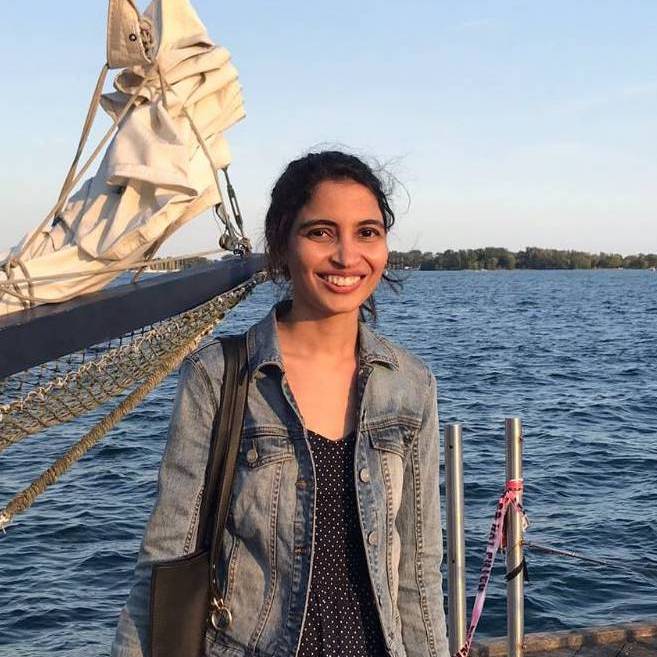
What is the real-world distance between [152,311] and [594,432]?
15994 mm

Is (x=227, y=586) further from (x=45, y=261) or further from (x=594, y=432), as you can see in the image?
(x=594, y=432)

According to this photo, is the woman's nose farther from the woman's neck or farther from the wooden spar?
the wooden spar

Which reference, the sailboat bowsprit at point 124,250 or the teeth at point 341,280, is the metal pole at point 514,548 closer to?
the sailboat bowsprit at point 124,250

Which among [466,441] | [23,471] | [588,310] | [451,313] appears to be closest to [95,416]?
[23,471]

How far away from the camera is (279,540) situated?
1936mm

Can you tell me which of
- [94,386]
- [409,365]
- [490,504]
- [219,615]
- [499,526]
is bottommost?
[490,504]

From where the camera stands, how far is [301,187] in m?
2.08

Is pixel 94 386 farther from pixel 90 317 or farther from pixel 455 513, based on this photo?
pixel 455 513

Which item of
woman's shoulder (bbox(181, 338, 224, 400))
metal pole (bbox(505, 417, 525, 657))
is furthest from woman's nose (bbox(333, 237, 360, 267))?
metal pole (bbox(505, 417, 525, 657))

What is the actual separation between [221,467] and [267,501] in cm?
11

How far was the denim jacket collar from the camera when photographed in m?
2.01

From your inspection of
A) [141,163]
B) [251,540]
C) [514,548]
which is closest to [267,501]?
[251,540]

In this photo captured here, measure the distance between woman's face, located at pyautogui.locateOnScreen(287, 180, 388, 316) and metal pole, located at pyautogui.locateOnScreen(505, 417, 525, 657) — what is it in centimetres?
210

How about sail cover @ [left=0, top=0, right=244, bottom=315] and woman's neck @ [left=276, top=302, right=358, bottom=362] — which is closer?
woman's neck @ [left=276, top=302, right=358, bottom=362]
